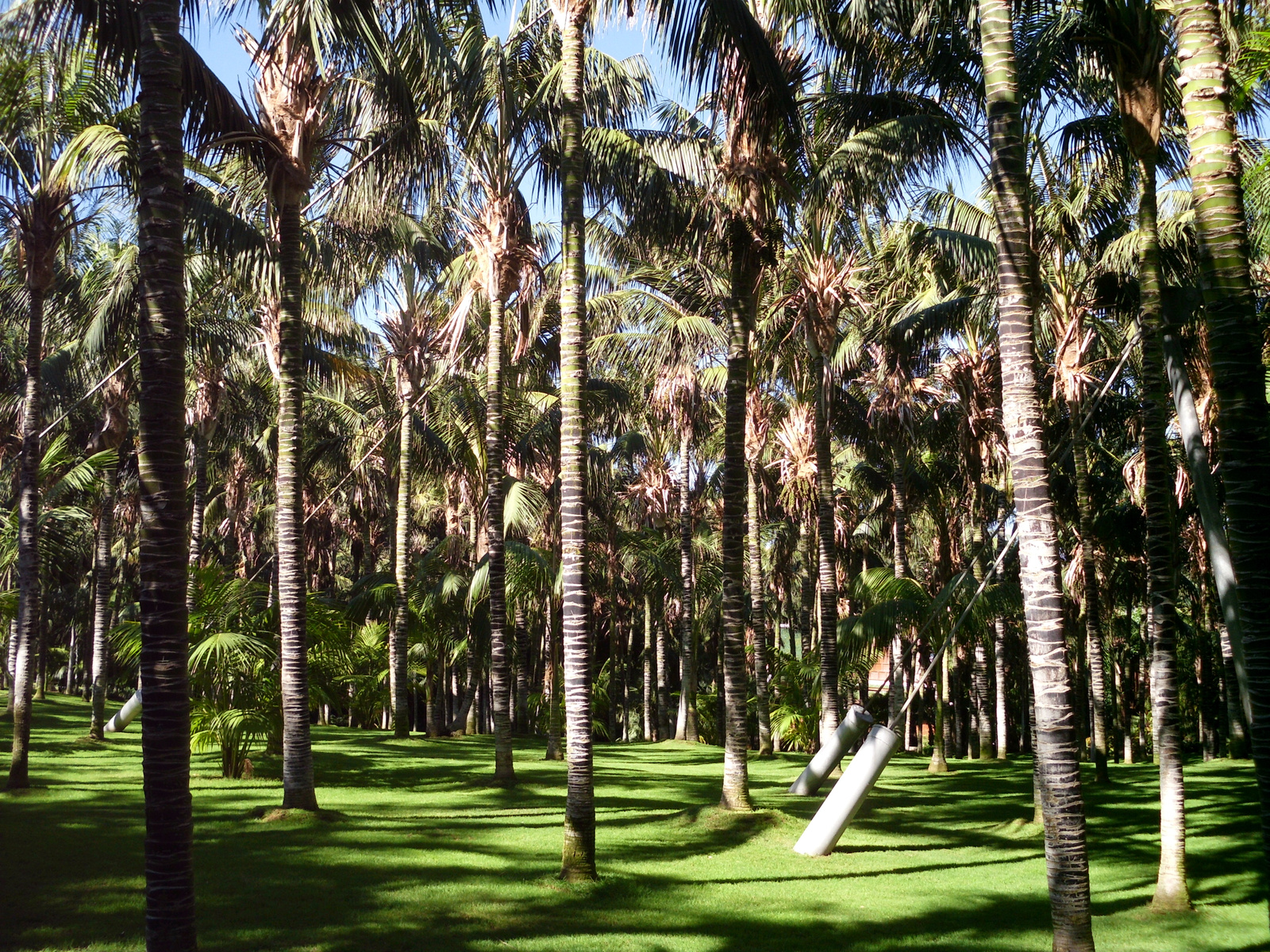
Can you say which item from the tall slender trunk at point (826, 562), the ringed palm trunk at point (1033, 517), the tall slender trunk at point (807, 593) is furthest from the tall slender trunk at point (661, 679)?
the ringed palm trunk at point (1033, 517)

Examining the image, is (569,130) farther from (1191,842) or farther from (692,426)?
(692,426)

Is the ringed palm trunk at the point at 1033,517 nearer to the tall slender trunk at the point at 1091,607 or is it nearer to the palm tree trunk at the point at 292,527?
the palm tree trunk at the point at 292,527

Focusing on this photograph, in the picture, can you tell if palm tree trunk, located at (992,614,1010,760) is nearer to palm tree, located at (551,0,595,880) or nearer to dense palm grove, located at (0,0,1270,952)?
dense palm grove, located at (0,0,1270,952)

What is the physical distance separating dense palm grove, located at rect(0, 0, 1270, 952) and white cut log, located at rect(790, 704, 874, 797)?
5.12 ft

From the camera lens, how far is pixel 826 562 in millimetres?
20609

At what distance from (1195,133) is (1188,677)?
3535cm

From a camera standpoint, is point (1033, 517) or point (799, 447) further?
point (799, 447)

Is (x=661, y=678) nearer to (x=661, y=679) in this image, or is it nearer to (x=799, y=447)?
(x=661, y=679)

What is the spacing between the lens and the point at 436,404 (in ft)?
100

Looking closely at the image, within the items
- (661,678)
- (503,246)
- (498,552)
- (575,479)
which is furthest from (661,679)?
(575,479)

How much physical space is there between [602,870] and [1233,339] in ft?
27.3

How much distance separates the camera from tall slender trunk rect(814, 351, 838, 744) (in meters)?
19.3

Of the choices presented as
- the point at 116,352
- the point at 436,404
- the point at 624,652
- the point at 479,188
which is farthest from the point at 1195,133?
the point at 624,652

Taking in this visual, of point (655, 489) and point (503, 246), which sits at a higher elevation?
point (503, 246)
